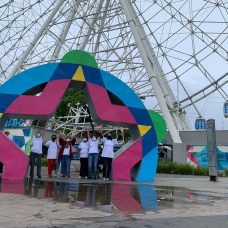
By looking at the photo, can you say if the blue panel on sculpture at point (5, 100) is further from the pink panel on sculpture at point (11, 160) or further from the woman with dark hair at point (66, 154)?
the woman with dark hair at point (66, 154)

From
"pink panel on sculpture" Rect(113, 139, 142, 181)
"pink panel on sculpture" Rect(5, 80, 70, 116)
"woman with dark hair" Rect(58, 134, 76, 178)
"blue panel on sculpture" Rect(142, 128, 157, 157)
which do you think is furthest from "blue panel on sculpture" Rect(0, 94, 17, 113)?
"blue panel on sculpture" Rect(142, 128, 157, 157)

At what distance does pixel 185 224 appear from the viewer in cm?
624

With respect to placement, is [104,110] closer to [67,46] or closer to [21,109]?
[21,109]

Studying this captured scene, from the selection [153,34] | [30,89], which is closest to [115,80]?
[30,89]

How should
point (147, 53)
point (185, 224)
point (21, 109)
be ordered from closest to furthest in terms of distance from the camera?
point (185, 224) < point (21, 109) < point (147, 53)

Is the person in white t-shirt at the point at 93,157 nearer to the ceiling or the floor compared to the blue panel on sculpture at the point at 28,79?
nearer to the floor

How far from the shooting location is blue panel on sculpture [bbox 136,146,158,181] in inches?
599

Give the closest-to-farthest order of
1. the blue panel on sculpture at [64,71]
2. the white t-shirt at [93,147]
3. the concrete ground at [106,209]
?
the concrete ground at [106,209] < the blue panel on sculpture at [64,71] < the white t-shirt at [93,147]

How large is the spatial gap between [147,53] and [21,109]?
13.2 metres

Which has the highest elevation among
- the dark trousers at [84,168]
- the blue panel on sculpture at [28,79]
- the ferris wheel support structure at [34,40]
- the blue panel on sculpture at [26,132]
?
the ferris wheel support structure at [34,40]

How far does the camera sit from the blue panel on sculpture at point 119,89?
15.3 m

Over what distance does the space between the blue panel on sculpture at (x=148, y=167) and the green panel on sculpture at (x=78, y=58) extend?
3800 millimetres

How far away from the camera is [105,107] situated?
14977 millimetres

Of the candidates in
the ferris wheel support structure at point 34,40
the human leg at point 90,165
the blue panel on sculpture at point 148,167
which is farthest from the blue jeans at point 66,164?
the ferris wheel support structure at point 34,40
